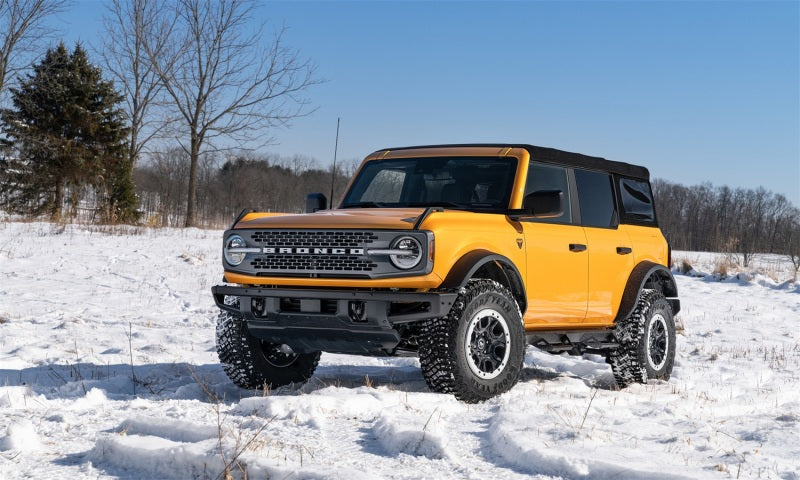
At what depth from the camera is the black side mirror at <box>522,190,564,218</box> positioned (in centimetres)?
610

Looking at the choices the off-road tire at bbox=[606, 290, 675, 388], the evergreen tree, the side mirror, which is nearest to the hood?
the side mirror

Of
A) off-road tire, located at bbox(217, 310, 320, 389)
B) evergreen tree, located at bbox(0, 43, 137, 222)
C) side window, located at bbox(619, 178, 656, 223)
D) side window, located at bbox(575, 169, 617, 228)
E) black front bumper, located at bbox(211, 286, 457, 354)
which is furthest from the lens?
evergreen tree, located at bbox(0, 43, 137, 222)

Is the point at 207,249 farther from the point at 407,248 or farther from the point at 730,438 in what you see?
the point at 730,438

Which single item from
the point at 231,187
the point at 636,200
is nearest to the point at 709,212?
the point at 231,187

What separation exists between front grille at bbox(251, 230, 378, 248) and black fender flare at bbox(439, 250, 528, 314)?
578 millimetres

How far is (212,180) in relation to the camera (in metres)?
79.3

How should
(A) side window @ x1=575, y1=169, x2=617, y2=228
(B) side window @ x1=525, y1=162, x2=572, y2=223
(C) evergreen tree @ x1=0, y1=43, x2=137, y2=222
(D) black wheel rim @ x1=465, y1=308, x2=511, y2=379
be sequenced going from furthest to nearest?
(C) evergreen tree @ x1=0, y1=43, x2=137, y2=222 → (A) side window @ x1=575, y1=169, x2=617, y2=228 → (B) side window @ x1=525, y1=162, x2=572, y2=223 → (D) black wheel rim @ x1=465, y1=308, x2=511, y2=379

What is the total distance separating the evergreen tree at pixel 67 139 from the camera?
123ft

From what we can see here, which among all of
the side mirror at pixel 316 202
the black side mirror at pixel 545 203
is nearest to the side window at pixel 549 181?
the black side mirror at pixel 545 203

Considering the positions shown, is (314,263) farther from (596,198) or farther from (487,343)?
(596,198)

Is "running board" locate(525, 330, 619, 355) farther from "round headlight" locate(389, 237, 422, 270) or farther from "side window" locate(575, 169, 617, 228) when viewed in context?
"round headlight" locate(389, 237, 422, 270)

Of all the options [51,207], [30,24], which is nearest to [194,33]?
[30,24]

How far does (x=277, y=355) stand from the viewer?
22.0ft

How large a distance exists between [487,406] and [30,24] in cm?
2801
